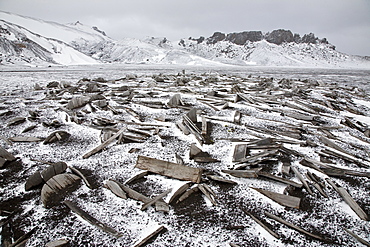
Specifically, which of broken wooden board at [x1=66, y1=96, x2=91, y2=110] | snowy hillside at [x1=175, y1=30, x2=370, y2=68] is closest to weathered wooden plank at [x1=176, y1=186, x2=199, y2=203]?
broken wooden board at [x1=66, y1=96, x2=91, y2=110]

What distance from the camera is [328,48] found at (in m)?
116

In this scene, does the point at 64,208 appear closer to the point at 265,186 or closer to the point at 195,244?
the point at 195,244

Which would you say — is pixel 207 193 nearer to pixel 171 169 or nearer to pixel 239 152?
pixel 171 169

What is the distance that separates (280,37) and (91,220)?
5740 inches

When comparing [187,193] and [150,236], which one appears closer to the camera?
[150,236]

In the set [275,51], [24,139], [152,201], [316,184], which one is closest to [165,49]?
[275,51]

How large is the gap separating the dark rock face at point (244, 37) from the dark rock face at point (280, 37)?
6.40m

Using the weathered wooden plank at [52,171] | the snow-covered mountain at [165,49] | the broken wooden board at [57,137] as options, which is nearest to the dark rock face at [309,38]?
the snow-covered mountain at [165,49]

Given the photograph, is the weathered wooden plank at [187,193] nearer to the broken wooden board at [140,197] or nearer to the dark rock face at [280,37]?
the broken wooden board at [140,197]

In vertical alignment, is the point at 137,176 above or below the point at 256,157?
below

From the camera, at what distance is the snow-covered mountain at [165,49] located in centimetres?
5666

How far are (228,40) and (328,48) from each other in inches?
2244

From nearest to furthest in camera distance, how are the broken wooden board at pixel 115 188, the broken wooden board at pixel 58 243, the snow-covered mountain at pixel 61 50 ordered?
the broken wooden board at pixel 58 243
the broken wooden board at pixel 115 188
the snow-covered mountain at pixel 61 50

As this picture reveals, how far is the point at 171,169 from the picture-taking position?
3.07m
